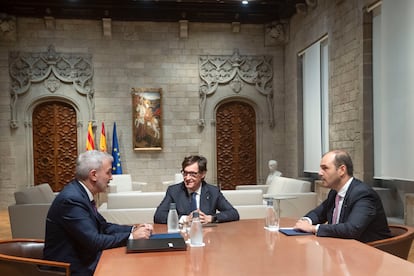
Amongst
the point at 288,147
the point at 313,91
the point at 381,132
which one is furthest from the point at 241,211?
the point at 288,147

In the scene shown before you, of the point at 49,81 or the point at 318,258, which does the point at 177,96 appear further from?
the point at 318,258

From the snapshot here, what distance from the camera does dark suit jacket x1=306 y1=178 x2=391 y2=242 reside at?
2.62 metres

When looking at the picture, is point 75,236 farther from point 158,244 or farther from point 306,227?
point 306,227

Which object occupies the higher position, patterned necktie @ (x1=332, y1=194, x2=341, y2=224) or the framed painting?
the framed painting

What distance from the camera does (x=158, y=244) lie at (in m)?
2.38

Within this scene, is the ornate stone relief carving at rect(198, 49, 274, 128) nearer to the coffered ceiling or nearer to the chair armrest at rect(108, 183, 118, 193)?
the coffered ceiling

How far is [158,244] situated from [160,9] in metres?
9.37

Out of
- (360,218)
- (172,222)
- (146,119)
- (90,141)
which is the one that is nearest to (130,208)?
(172,222)

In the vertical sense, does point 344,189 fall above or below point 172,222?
above

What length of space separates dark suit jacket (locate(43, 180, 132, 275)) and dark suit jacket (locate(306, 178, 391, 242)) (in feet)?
4.25

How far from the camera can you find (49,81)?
1062cm

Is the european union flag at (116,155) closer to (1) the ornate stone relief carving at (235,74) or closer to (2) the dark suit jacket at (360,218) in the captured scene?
(1) the ornate stone relief carving at (235,74)

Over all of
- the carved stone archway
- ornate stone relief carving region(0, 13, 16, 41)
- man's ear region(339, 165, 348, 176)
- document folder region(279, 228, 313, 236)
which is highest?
ornate stone relief carving region(0, 13, 16, 41)

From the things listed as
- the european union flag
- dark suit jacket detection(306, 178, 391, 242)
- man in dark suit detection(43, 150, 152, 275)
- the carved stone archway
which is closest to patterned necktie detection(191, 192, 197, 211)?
man in dark suit detection(43, 150, 152, 275)
